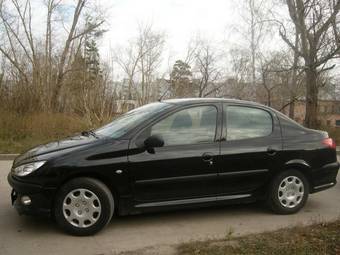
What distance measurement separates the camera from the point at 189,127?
19.2ft

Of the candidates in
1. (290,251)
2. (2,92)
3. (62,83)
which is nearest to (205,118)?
(290,251)

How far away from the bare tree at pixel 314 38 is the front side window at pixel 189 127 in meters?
17.0

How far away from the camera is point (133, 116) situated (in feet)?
20.2

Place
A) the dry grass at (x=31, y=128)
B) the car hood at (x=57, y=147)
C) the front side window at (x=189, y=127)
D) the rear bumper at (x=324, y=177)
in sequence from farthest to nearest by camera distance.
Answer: the dry grass at (x=31, y=128), the rear bumper at (x=324, y=177), the front side window at (x=189, y=127), the car hood at (x=57, y=147)

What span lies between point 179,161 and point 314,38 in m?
18.7

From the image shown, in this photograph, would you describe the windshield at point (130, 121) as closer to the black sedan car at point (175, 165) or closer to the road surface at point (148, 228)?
the black sedan car at point (175, 165)

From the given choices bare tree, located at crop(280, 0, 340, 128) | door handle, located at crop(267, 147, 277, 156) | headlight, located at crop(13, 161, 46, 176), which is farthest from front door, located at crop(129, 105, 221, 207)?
bare tree, located at crop(280, 0, 340, 128)

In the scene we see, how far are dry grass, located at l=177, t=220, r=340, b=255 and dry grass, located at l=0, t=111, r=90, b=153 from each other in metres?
10.4

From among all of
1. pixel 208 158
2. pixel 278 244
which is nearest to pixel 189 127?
pixel 208 158

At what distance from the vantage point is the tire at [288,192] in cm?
623

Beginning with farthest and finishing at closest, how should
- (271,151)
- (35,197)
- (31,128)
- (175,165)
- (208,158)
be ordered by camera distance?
(31,128) → (271,151) → (208,158) → (175,165) → (35,197)

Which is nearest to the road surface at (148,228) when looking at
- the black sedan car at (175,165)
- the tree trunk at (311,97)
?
the black sedan car at (175,165)

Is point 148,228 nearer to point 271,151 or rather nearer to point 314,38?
point 271,151

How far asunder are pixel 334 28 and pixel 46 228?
19.6 metres
